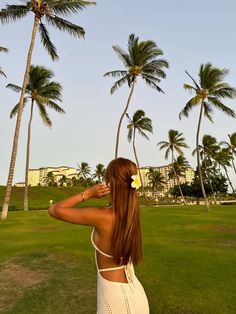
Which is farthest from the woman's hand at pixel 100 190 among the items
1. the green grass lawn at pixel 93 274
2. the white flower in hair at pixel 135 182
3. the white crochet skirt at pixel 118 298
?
the green grass lawn at pixel 93 274

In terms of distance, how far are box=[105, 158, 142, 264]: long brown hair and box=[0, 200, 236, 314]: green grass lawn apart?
468 cm

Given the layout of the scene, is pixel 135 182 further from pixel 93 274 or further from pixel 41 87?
pixel 41 87

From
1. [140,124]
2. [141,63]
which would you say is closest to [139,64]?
[141,63]

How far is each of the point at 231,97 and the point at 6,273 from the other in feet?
107

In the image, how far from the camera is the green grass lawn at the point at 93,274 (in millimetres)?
7168

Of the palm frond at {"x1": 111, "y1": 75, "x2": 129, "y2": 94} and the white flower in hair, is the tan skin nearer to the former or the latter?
the white flower in hair

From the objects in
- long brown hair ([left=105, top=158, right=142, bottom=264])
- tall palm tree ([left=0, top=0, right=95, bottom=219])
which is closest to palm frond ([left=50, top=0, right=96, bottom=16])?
tall palm tree ([left=0, top=0, right=95, bottom=219])

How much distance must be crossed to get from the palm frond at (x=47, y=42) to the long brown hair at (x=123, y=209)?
25906 mm

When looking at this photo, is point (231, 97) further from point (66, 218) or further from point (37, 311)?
point (66, 218)

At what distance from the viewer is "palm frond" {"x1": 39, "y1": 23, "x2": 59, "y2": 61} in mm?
26673

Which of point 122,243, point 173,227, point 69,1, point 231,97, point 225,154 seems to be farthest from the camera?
point 225,154

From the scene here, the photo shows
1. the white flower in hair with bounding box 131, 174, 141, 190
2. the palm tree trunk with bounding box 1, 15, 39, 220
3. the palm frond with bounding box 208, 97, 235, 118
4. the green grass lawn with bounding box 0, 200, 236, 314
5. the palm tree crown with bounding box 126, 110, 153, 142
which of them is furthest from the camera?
the palm tree crown with bounding box 126, 110, 153, 142

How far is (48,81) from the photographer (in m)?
39.9

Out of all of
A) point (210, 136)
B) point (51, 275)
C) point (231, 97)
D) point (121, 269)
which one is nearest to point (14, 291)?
point (51, 275)
